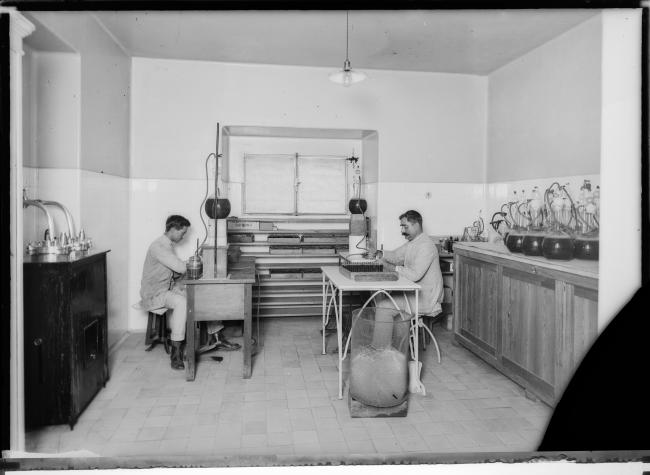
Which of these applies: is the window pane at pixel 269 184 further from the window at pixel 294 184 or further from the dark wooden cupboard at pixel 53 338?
the dark wooden cupboard at pixel 53 338

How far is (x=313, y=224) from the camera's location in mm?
6809

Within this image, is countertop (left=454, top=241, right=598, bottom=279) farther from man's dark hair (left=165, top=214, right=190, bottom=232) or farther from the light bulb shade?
man's dark hair (left=165, top=214, right=190, bottom=232)

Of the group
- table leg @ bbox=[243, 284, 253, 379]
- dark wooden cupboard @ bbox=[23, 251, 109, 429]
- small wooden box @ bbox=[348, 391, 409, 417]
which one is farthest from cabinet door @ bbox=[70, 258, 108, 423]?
small wooden box @ bbox=[348, 391, 409, 417]

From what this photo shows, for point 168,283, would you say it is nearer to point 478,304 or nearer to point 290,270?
point 290,270

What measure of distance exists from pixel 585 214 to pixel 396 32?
2627 millimetres

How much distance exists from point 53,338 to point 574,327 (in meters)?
3.47

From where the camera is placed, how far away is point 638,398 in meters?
1.48

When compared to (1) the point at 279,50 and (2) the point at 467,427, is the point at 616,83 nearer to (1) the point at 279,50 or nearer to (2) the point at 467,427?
(2) the point at 467,427

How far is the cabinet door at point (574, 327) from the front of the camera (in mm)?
3047

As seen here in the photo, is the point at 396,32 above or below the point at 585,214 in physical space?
above

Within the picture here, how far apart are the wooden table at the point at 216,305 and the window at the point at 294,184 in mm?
2528

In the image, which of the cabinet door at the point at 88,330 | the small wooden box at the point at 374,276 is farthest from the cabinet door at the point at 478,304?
the cabinet door at the point at 88,330

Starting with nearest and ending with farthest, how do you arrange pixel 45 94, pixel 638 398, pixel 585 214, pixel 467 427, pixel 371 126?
pixel 638 398, pixel 467 427, pixel 45 94, pixel 585 214, pixel 371 126

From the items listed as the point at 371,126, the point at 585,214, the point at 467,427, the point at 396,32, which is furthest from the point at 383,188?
the point at 467,427
